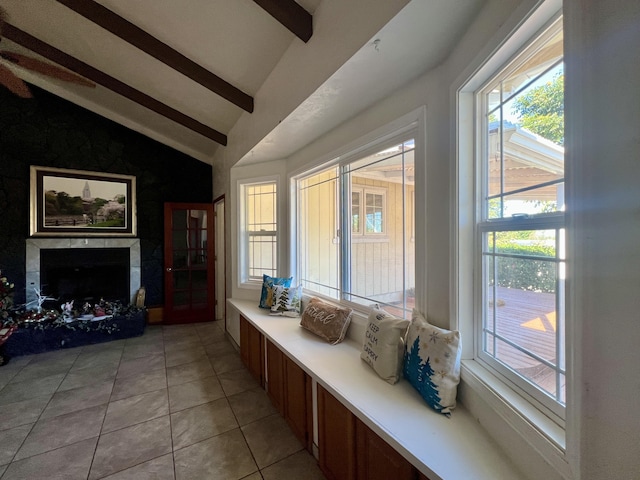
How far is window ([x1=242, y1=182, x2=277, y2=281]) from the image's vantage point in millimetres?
3336

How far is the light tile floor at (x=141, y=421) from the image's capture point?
1604 mm

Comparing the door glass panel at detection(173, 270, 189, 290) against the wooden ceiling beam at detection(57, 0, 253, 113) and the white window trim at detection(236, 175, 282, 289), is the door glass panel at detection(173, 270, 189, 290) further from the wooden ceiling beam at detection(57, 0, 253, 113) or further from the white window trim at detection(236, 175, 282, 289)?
the wooden ceiling beam at detection(57, 0, 253, 113)

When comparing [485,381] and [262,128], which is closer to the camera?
[485,381]

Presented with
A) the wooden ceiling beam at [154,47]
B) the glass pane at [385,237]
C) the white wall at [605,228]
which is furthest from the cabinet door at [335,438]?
the wooden ceiling beam at [154,47]

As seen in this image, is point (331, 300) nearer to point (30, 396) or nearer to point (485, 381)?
point (485, 381)

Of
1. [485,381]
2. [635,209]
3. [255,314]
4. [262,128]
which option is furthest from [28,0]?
[485,381]

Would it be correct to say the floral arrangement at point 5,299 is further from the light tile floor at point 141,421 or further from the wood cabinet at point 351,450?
the wood cabinet at point 351,450

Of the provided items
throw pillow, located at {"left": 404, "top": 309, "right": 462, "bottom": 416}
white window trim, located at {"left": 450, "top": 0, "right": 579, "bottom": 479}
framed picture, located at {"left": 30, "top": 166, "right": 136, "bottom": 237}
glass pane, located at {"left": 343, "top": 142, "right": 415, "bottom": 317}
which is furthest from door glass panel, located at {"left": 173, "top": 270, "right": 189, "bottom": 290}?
white window trim, located at {"left": 450, "top": 0, "right": 579, "bottom": 479}

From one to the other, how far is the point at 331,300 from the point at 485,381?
1.45 meters

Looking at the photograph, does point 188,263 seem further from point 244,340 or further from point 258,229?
point 244,340

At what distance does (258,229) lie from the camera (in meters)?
3.43

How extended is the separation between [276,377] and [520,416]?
1660mm

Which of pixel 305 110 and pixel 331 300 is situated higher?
pixel 305 110

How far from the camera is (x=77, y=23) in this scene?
233 centimetres
